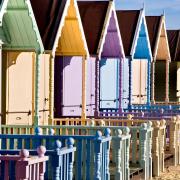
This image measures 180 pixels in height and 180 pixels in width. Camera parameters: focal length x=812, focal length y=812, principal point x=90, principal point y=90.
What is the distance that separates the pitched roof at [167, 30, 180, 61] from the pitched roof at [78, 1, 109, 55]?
11217mm

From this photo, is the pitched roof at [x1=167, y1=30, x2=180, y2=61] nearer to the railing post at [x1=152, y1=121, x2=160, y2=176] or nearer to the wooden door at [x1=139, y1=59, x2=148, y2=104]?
the wooden door at [x1=139, y1=59, x2=148, y2=104]

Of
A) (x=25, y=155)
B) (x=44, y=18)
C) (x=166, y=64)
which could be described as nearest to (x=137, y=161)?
(x=44, y=18)

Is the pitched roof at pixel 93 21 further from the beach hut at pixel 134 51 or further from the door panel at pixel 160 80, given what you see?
the door panel at pixel 160 80

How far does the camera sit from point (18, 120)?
1881 centimetres

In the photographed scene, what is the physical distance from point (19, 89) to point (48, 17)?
182cm

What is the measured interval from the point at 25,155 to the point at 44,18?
9356 millimetres

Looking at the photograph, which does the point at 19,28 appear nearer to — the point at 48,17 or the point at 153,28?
the point at 48,17

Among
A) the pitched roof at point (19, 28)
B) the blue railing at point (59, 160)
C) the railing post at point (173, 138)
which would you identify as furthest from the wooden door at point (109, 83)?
the blue railing at point (59, 160)

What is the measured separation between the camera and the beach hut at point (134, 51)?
26.4 m

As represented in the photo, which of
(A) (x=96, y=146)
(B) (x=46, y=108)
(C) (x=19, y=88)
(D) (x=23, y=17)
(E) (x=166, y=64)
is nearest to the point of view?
(A) (x=96, y=146)

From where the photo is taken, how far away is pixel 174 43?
35156 millimetres

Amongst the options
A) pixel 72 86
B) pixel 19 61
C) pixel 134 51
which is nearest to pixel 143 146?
pixel 19 61

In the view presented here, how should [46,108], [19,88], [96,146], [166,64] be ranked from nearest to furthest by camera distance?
[96,146], [19,88], [46,108], [166,64]

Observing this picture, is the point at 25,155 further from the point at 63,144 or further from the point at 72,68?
the point at 72,68
